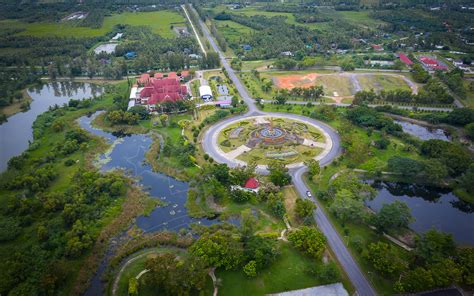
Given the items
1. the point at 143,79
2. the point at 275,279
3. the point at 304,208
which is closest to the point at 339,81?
the point at 143,79

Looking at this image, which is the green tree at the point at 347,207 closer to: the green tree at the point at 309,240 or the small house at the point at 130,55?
the green tree at the point at 309,240

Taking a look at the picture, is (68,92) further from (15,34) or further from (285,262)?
(285,262)

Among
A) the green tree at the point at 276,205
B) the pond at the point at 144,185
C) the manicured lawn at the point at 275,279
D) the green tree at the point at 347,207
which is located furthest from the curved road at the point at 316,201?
the pond at the point at 144,185

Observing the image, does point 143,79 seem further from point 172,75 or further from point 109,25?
point 109,25

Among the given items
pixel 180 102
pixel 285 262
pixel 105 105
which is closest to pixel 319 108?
pixel 180 102

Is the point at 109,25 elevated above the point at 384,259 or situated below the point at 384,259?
above
